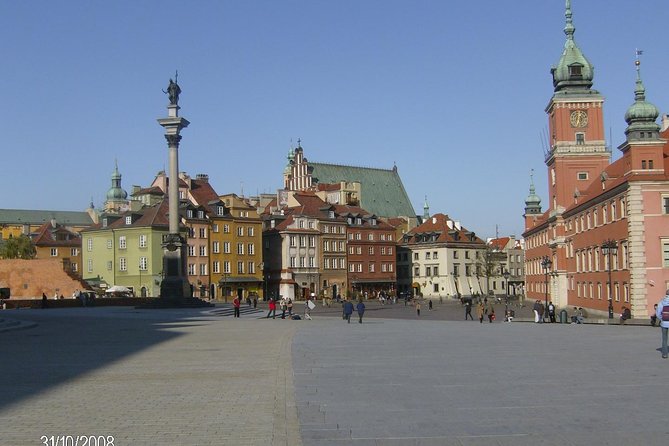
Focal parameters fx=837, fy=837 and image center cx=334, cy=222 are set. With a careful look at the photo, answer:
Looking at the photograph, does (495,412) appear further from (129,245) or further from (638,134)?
(129,245)

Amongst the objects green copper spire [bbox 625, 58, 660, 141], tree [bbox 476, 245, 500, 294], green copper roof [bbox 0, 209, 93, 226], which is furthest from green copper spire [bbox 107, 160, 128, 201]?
green copper spire [bbox 625, 58, 660, 141]

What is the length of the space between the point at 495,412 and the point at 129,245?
3738 inches

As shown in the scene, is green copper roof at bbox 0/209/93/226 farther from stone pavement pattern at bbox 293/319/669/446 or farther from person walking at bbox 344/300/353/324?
stone pavement pattern at bbox 293/319/669/446

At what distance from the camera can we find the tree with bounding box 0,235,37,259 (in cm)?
11600

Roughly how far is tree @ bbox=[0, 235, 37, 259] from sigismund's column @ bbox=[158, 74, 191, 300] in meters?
62.1

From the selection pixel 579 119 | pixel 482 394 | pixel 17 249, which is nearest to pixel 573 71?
pixel 579 119

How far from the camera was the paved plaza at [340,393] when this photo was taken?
38.1 ft

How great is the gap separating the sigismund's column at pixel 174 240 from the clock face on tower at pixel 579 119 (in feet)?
151

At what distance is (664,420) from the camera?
1227 cm

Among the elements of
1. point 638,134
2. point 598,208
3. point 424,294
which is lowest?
point 424,294

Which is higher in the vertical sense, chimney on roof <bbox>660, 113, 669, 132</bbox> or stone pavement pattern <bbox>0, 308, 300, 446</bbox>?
chimney on roof <bbox>660, 113, 669, 132</bbox>

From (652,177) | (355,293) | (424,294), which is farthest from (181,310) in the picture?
(424,294)
